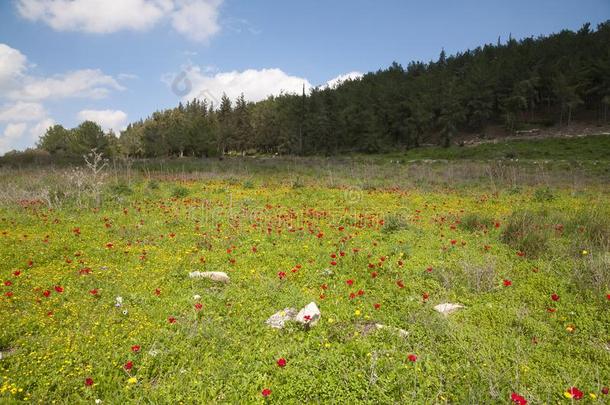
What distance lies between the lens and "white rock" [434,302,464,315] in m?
5.26

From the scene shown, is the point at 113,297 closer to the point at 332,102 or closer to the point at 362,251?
the point at 362,251

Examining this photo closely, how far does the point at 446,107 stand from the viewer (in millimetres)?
55719

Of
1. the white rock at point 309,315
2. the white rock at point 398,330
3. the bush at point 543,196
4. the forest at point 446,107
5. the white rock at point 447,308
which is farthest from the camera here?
the forest at point 446,107

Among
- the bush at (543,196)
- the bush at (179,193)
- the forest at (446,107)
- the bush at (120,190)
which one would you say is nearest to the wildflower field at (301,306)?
the bush at (120,190)

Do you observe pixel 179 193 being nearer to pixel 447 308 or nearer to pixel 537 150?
pixel 447 308

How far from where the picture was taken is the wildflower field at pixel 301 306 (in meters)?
3.71

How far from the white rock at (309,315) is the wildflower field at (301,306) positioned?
11cm

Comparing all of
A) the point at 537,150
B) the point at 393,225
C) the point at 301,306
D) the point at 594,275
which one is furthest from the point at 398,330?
the point at 537,150

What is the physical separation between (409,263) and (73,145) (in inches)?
2859

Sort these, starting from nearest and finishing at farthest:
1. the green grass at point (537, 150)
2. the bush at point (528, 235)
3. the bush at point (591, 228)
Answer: the bush at point (528, 235) < the bush at point (591, 228) < the green grass at point (537, 150)

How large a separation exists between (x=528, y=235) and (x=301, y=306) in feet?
18.3

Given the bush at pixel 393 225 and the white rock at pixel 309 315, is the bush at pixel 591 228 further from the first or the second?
the white rock at pixel 309 315

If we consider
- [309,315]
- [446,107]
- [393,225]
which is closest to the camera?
[309,315]

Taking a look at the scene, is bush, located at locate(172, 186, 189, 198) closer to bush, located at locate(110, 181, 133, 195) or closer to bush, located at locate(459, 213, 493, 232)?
bush, located at locate(110, 181, 133, 195)
